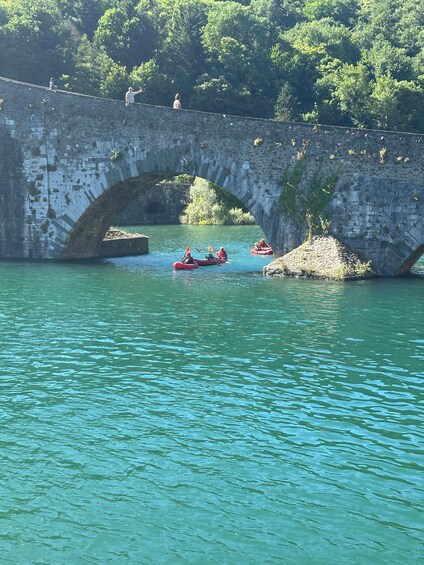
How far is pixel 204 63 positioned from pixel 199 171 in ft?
186

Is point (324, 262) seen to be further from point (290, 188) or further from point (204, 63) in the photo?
point (204, 63)

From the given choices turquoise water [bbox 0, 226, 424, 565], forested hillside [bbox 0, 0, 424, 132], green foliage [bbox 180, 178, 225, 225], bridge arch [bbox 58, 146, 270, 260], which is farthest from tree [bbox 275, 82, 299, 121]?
turquoise water [bbox 0, 226, 424, 565]

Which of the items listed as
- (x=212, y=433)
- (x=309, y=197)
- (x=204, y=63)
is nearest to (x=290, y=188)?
(x=309, y=197)

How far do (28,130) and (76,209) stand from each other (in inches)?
151

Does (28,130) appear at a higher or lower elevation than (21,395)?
higher

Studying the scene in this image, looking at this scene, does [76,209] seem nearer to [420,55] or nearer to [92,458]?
[92,458]

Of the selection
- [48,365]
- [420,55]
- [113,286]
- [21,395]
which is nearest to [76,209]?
[113,286]

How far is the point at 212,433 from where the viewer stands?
1245 cm

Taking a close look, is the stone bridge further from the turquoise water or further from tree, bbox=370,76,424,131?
tree, bbox=370,76,424,131

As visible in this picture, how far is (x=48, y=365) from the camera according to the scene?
16688 mm

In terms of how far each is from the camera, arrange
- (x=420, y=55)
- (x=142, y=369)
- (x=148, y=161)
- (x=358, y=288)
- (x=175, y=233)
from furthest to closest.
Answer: (x=420, y=55)
(x=175, y=233)
(x=148, y=161)
(x=358, y=288)
(x=142, y=369)

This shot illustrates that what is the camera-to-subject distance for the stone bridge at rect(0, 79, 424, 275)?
28.8m

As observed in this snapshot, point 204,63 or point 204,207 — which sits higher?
point 204,63

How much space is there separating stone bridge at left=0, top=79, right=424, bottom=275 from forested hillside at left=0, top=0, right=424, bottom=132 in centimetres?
4017
